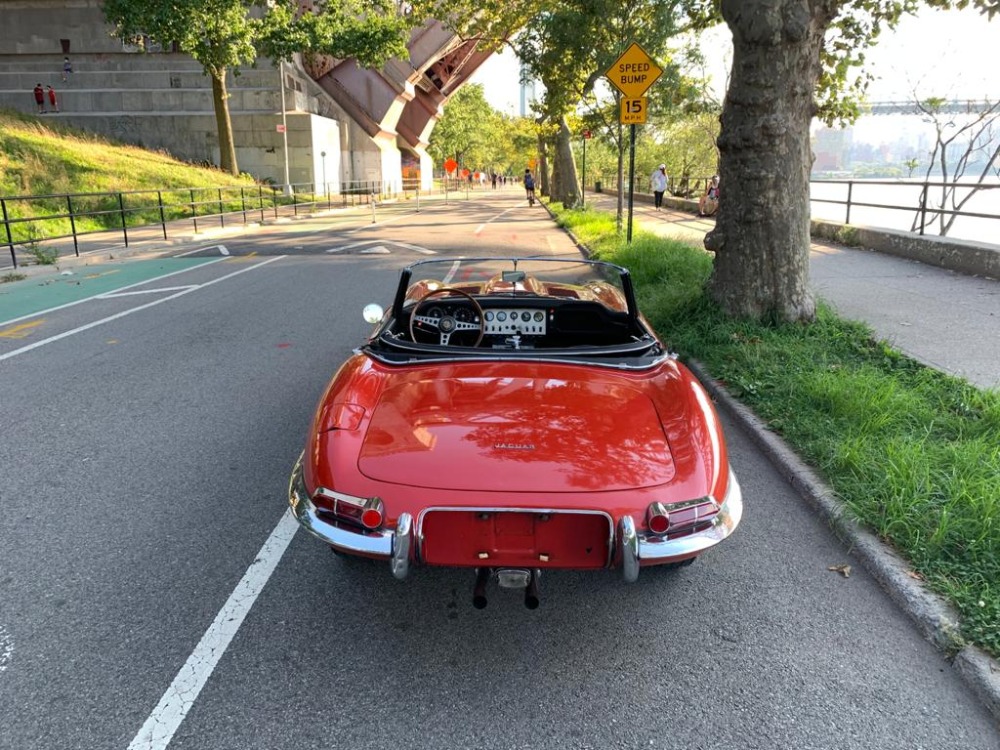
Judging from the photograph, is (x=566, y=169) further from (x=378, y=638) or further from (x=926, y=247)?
(x=378, y=638)

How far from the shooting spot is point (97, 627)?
2.81 meters

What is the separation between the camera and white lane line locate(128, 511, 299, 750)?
2.27m

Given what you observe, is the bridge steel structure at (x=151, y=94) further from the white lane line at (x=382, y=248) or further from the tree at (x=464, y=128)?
the tree at (x=464, y=128)

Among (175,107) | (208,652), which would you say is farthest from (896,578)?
(175,107)

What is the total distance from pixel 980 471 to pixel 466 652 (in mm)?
2797

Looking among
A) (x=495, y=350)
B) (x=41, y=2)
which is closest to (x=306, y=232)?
(x=495, y=350)

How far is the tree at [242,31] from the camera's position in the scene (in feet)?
76.5

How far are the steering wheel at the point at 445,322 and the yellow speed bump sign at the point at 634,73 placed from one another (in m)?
9.35

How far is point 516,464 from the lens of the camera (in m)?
2.48

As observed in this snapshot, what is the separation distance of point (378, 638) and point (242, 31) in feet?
92.8

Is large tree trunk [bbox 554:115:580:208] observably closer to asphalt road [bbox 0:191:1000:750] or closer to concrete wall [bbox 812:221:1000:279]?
concrete wall [bbox 812:221:1000:279]

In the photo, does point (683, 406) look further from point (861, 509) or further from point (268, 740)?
point (268, 740)

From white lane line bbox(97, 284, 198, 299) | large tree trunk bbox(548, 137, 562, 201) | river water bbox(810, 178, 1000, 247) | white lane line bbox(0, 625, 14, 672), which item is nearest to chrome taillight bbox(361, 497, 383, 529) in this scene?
white lane line bbox(0, 625, 14, 672)

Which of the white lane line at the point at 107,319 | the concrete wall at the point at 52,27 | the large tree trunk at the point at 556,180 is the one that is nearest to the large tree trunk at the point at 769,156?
the white lane line at the point at 107,319
